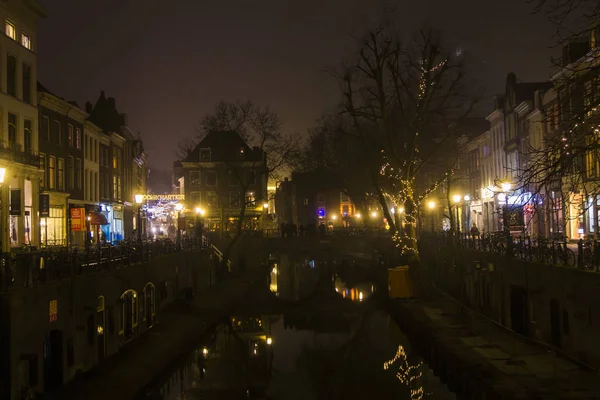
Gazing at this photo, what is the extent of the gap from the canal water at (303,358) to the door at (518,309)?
13.4 ft

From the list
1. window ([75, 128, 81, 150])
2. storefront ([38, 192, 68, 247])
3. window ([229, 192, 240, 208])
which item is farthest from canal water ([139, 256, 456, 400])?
window ([229, 192, 240, 208])

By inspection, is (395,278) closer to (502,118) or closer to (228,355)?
(228,355)

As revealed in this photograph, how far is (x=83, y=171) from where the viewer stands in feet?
176

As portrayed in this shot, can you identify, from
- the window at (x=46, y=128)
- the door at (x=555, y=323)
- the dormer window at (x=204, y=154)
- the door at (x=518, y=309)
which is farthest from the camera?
the dormer window at (x=204, y=154)

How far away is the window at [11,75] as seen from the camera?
38.1 metres

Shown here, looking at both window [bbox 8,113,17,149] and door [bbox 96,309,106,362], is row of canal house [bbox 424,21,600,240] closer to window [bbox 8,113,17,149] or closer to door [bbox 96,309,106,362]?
door [bbox 96,309,106,362]

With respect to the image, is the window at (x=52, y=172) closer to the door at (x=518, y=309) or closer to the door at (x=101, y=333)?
the door at (x=101, y=333)

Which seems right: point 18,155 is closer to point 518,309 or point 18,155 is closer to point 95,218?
point 95,218

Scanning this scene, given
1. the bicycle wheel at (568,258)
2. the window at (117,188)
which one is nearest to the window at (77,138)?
the window at (117,188)

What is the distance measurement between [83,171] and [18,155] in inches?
643

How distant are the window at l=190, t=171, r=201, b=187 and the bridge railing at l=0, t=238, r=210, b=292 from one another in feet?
205

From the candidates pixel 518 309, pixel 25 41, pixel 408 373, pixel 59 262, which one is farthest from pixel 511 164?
pixel 59 262

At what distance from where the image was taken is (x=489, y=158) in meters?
68.0

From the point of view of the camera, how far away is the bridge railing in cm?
1783
